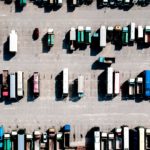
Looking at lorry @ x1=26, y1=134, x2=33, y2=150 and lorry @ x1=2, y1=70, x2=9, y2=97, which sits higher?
lorry @ x1=2, y1=70, x2=9, y2=97

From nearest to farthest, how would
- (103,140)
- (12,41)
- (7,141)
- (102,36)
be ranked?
(12,41), (7,141), (102,36), (103,140)

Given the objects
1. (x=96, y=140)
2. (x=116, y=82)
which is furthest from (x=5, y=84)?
(x=116, y=82)

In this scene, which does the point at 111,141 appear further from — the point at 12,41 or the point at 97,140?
the point at 12,41

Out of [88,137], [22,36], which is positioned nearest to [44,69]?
[22,36]

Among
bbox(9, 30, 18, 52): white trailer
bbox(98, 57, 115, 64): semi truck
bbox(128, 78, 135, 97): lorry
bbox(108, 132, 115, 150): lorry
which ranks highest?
bbox(9, 30, 18, 52): white trailer

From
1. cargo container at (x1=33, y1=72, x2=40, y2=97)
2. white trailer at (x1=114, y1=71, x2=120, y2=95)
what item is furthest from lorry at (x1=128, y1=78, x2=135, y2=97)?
cargo container at (x1=33, y1=72, x2=40, y2=97)

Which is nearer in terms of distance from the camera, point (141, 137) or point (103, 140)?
point (141, 137)

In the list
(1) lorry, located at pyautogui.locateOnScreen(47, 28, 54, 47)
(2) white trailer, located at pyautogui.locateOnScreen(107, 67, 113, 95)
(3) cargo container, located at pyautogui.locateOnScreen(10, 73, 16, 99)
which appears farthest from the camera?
(2) white trailer, located at pyautogui.locateOnScreen(107, 67, 113, 95)

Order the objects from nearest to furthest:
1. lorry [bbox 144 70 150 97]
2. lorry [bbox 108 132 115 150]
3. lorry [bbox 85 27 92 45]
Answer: lorry [bbox 85 27 92 45] → lorry [bbox 144 70 150 97] → lorry [bbox 108 132 115 150]

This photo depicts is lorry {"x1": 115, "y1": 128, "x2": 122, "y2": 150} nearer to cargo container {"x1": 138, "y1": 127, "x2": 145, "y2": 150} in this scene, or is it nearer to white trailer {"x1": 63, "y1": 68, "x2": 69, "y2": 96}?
cargo container {"x1": 138, "y1": 127, "x2": 145, "y2": 150}
